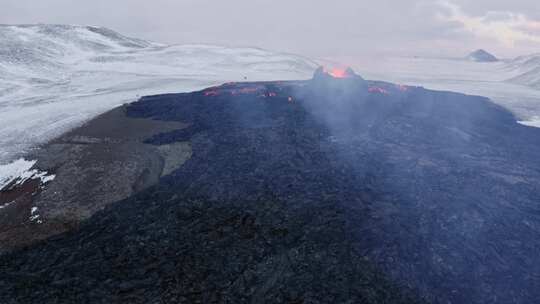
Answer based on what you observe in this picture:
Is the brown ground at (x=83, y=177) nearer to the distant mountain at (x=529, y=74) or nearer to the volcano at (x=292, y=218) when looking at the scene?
the volcano at (x=292, y=218)

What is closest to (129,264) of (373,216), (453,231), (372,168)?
(373,216)

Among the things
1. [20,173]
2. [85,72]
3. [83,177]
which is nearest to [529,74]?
[85,72]

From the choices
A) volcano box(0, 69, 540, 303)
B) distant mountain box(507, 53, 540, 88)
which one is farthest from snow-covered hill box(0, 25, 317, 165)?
distant mountain box(507, 53, 540, 88)

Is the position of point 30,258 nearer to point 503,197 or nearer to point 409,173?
point 409,173

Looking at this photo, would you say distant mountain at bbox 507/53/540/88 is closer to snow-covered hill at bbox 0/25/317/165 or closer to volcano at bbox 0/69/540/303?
snow-covered hill at bbox 0/25/317/165

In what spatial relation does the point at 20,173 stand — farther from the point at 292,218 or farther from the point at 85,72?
the point at 85,72

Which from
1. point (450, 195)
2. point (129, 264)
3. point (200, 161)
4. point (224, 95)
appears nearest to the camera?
point (129, 264)
